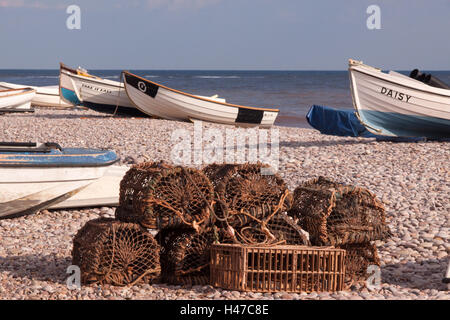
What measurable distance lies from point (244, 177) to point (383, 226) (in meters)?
1.35

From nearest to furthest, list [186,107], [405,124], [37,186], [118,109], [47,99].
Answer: [37,186] → [405,124] → [186,107] → [118,109] → [47,99]

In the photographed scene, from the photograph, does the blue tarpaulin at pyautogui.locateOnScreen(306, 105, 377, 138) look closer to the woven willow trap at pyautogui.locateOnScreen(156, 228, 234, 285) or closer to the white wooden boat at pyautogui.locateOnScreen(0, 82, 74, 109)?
the woven willow trap at pyautogui.locateOnScreen(156, 228, 234, 285)

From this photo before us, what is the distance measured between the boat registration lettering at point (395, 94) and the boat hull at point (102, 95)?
9712 millimetres

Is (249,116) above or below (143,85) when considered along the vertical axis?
below

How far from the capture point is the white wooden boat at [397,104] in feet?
46.8

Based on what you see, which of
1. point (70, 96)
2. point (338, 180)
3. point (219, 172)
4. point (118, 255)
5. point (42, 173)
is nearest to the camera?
point (118, 255)

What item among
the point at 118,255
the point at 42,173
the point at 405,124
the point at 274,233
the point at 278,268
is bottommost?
the point at 278,268

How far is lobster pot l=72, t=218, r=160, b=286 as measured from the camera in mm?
4945

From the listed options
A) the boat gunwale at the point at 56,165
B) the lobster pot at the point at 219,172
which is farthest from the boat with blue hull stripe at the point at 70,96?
the lobster pot at the point at 219,172

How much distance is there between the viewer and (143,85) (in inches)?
792

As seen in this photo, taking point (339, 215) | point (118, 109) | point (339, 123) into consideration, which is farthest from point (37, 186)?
point (118, 109)

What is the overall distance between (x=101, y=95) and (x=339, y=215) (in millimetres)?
18264

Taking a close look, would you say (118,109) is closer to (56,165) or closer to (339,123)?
(339,123)
